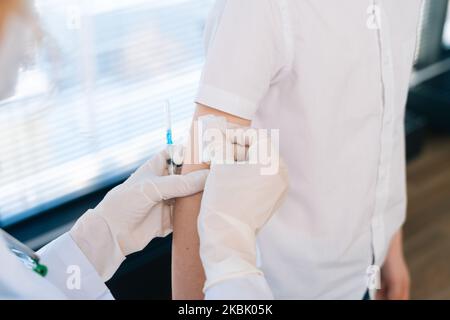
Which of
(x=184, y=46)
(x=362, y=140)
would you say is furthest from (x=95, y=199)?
(x=362, y=140)

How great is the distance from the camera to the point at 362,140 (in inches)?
46.2

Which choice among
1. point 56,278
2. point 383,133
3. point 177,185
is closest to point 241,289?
point 177,185

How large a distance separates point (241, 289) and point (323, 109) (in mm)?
418

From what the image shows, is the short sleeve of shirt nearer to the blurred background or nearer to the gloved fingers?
the gloved fingers

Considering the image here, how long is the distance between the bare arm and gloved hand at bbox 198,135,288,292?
0.30 ft

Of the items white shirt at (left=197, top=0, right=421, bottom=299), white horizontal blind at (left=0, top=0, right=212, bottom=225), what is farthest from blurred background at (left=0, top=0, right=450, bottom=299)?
white shirt at (left=197, top=0, right=421, bottom=299)

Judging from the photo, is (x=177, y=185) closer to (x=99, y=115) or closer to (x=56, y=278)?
(x=56, y=278)

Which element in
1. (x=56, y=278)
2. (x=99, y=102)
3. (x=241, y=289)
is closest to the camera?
(x=241, y=289)

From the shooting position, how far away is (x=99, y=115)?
1859mm

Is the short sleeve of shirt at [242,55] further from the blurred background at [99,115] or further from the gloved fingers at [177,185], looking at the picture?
the blurred background at [99,115]

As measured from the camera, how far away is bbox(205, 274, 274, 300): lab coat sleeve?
0.86m

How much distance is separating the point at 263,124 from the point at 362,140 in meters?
0.22
